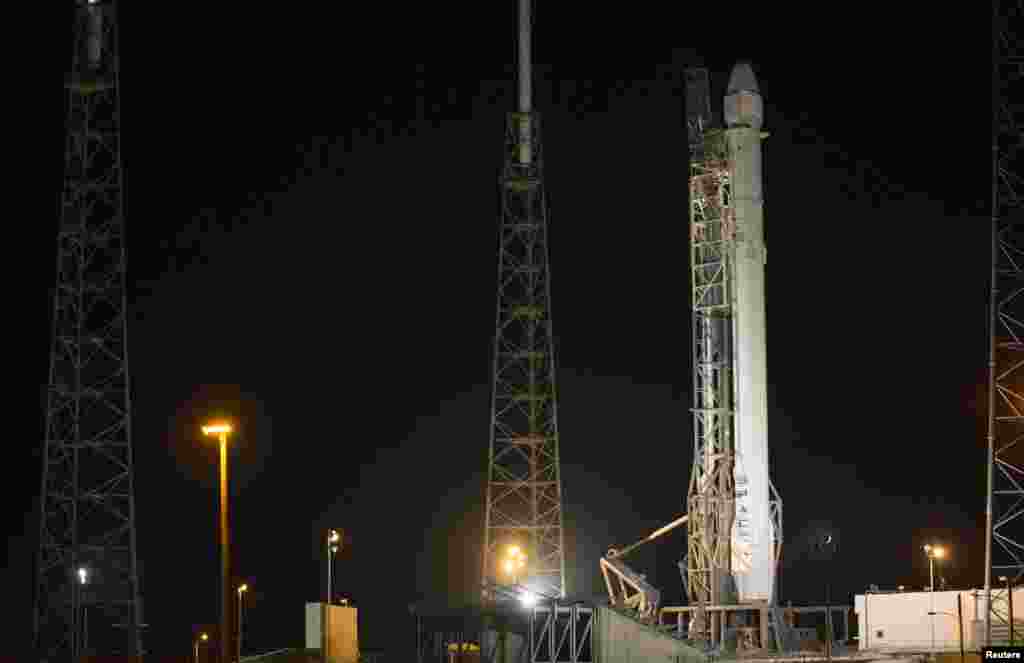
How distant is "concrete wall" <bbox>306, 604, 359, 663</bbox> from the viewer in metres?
46.8

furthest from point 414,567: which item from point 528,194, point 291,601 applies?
point 528,194

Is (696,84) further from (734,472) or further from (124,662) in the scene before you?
(124,662)

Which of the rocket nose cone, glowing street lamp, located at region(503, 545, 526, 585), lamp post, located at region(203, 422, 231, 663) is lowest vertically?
glowing street lamp, located at region(503, 545, 526, 585)

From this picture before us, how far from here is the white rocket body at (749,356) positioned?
5722 cm

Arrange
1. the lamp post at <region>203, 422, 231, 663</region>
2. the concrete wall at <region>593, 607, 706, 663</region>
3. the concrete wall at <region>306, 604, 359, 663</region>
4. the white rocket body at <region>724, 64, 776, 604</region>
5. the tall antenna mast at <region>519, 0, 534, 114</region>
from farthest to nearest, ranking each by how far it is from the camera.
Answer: the tall antenna mast at <region>519, 0, 534, 114</region> → the white rocket body at <region>724, 64, 776, 604</region> → the concrete wall at <region>306, 604, 359, 663</region> → the concrete wall at <region>593, 607, 706, 663</region> → the lamp post at <region>203, 422, 231, 663</region>

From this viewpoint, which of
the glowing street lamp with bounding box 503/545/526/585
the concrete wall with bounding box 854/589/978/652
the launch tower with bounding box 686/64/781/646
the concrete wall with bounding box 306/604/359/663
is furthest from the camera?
the glowing street lamp with bounding box 503/545/526/585

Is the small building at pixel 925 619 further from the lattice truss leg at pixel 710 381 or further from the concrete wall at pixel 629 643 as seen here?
the concrete wall at pixel 629 643

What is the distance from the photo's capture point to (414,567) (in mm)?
96188

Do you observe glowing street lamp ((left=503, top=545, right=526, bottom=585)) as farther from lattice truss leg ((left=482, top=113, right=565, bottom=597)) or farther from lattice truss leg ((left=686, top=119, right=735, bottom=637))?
lattice truss leg ((left=686, top=119, right=735, bottom=637))

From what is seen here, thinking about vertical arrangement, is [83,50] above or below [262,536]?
above

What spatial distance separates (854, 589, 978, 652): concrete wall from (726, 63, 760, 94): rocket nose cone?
17.9 meters

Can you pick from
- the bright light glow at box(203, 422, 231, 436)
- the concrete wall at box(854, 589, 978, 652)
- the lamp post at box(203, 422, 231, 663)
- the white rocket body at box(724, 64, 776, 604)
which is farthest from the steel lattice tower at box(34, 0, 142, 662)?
the bright light glow at box(203, 422, 231, 436)

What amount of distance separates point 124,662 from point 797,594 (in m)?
54.6

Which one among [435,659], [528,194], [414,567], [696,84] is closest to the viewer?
[435,659]
